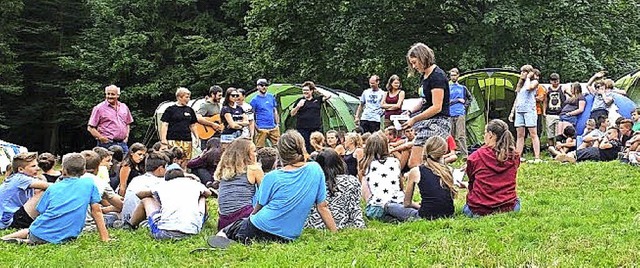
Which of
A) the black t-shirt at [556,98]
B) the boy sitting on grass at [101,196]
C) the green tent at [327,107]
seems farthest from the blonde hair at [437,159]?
the green tent at [327,107]

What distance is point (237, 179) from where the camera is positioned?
21.0 feet

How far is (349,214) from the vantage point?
21.3 ft

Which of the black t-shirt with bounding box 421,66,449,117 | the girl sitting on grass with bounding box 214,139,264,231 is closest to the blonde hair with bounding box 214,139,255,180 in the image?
the girl sitting on grass with bounding box 214,139,264,231

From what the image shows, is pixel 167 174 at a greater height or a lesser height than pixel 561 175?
greater

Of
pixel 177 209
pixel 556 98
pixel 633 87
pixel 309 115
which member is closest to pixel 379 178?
pixel 177 209

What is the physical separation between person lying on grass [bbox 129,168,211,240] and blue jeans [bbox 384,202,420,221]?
1.71 m

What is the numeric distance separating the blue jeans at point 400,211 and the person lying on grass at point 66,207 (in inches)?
101

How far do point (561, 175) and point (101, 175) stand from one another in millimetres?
5620

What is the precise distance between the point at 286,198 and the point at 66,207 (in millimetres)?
1965

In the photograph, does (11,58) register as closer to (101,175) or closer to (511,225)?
(101,175)

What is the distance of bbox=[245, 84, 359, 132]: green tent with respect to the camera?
14.6 meters

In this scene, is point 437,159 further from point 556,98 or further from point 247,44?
point 247,44

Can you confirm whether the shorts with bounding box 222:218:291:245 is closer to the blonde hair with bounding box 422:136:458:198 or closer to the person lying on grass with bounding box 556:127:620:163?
the blonde hair with bounding box 422:136:458:198

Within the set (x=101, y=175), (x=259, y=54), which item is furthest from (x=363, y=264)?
(x=259, y=54)
